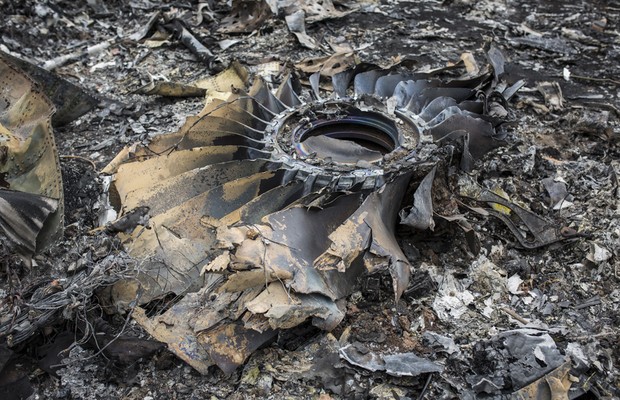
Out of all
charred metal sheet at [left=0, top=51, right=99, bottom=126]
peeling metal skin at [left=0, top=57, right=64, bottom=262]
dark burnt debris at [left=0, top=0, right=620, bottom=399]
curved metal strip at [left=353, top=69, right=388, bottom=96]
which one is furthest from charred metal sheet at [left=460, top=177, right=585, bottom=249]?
charred metal sheet at [left=0, top=51, right=99, bottom=126]

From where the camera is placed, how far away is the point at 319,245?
360 centimetres

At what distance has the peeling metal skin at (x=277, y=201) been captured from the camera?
3.42 m

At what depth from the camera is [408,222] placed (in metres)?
3.89

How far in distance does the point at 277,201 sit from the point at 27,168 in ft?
7.00

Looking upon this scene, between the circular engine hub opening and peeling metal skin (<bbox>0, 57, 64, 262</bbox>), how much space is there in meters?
1.82

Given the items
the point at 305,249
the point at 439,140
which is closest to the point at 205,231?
the point at 305,249

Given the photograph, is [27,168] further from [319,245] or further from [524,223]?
[524,223]

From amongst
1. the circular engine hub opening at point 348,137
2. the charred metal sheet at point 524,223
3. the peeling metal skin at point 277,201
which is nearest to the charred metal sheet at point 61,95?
the peeling metal skin at point 277,201

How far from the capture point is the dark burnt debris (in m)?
3.44

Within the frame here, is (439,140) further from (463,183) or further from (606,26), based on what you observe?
(606,26)

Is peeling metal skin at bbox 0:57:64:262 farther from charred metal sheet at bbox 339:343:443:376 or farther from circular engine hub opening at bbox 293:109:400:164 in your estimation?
charred metal sheet at bbox 339:343:443:376

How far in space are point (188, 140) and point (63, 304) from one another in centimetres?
145

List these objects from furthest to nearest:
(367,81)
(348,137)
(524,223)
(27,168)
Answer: (367,81), (348,137), (27,168), (524,223)

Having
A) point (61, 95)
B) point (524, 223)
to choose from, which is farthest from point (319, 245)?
point (61, 95)
